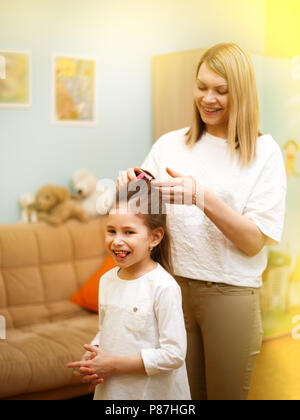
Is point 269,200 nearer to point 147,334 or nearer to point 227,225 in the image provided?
point 227,225

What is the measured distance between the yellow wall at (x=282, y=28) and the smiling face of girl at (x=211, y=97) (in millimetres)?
506

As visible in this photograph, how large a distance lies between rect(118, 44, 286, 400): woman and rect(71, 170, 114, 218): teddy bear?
1.24m

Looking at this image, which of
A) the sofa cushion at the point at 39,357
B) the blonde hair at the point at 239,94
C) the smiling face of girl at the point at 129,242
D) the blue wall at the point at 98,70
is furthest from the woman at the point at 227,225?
the blue wall at the point at 98,70

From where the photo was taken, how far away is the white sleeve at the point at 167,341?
1.07 m

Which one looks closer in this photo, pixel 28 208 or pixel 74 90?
pixel 28 208

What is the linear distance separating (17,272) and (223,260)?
1.25m

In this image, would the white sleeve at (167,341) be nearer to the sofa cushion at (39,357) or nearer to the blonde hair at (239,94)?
the blonde hair at (239,94)

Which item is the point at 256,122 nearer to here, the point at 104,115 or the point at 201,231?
the point at 201,231

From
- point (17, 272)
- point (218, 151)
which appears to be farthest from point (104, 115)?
point (218, 151)

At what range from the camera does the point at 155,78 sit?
2711 millimetres

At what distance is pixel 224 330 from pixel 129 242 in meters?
0.34

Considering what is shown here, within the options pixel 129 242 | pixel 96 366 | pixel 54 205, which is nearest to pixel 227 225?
pixel 129 242

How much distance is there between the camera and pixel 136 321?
43.2 inches

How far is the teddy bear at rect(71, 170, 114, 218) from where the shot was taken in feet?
8.36
